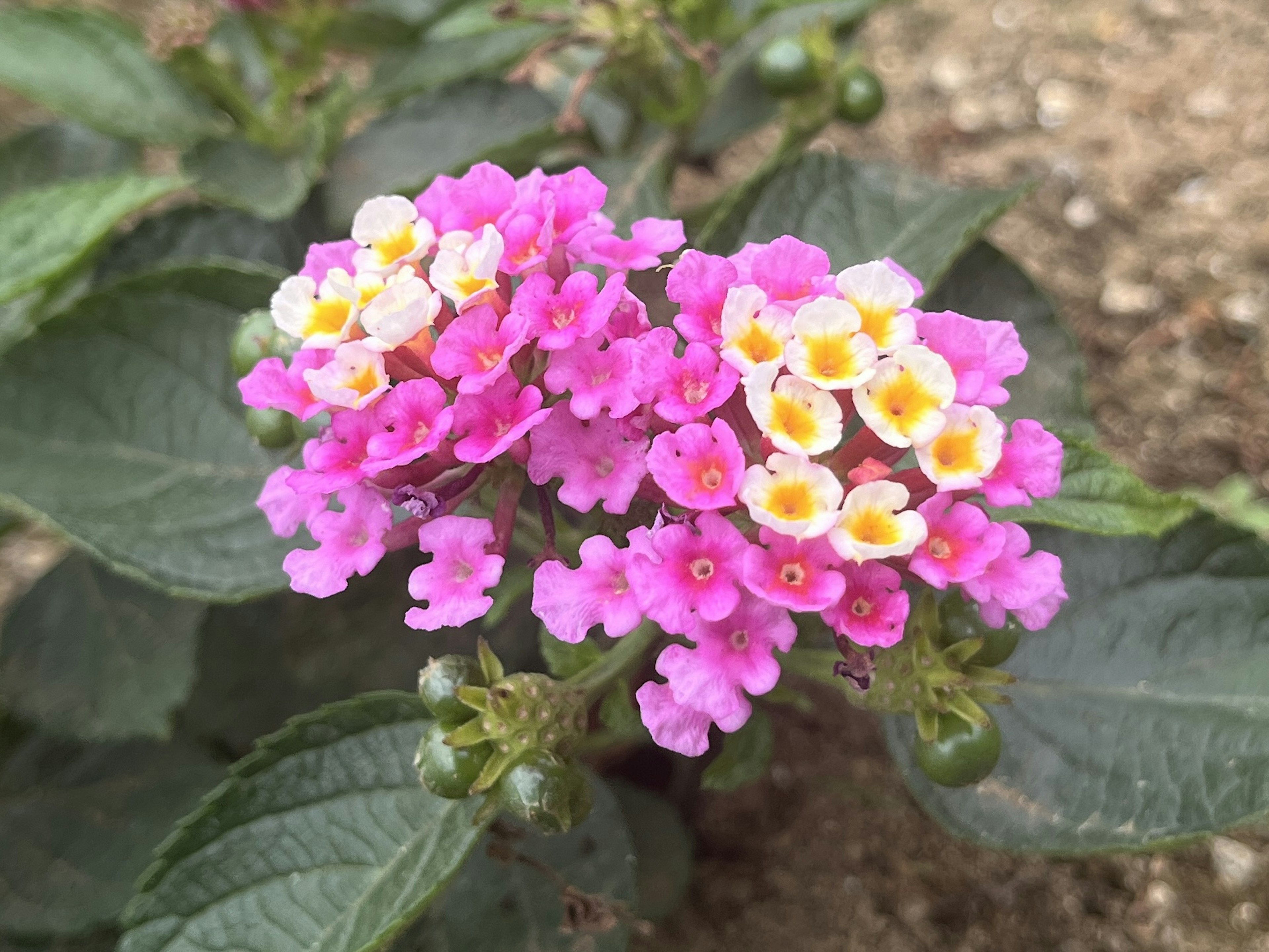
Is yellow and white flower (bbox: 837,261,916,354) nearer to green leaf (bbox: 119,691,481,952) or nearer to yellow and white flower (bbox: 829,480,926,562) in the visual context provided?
yellow and white flower (bbox: 829,480,926,562)

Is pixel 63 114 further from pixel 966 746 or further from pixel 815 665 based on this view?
pixel 966 746

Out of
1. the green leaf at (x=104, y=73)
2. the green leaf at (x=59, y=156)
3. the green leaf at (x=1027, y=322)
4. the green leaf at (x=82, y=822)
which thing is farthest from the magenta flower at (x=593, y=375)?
the green leaf at (x=59, y=156)

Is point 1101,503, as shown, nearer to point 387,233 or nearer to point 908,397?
point 908,397

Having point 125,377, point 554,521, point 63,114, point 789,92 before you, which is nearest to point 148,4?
point 63,114

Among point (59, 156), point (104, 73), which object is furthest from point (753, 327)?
point (59, 156)

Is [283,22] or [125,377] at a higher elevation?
[283,22]

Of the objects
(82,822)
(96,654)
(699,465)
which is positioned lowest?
(82,822)

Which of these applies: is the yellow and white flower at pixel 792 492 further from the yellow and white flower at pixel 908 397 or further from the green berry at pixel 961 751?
the green berry at pixel 961 751
